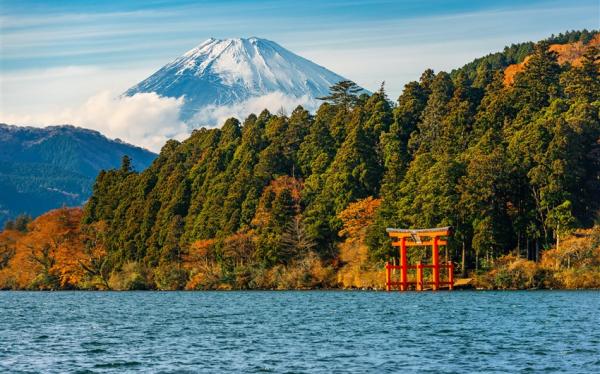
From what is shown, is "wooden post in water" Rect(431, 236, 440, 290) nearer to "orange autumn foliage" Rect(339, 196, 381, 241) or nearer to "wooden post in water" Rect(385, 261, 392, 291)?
"wooden post in water" Rect(385, 261, 392, 291)

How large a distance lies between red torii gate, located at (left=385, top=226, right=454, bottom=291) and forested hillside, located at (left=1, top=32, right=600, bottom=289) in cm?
334

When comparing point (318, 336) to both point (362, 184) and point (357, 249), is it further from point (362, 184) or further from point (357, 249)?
point (362, 184)

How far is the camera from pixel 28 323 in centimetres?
5047

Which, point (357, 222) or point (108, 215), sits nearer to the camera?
point (357, 222)

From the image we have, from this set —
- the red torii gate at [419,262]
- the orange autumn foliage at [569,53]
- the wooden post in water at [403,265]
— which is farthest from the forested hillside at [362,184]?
the orange autumn foliage at [569,53]

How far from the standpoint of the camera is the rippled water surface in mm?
31359

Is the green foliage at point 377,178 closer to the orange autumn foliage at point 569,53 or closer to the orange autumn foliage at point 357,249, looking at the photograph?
the orange autumn foliage at point 357,249

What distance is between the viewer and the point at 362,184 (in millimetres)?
91188

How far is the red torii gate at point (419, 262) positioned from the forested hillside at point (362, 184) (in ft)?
11.0

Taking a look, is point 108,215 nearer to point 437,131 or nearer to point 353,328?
point 437,131

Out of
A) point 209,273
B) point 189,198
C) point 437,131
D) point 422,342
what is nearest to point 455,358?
point 422,342

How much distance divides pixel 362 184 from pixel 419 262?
18108mm

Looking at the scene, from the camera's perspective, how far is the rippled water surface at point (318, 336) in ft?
103

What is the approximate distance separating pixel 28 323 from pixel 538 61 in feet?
212
